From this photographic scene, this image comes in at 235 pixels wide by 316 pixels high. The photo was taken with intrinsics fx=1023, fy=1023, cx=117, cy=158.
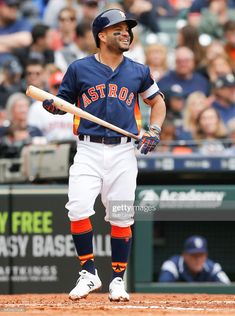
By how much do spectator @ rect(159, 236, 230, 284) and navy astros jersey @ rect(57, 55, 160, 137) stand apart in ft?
9.09

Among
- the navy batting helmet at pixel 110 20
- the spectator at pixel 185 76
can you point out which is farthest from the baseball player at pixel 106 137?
the spectator at pixel 185 76

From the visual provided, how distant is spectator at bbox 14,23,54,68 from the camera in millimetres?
12359

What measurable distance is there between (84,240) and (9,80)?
5.42 meters

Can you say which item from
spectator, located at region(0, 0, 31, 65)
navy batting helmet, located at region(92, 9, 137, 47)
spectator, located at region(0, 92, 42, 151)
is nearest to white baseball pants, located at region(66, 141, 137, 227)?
navy batting helmet, located at region(92, 9, 137, 47)

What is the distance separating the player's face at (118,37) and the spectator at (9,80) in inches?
197

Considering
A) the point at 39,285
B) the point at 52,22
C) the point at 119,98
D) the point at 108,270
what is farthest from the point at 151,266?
the point at 52,22

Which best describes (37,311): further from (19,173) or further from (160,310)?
(19,173)

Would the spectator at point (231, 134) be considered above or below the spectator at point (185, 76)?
below

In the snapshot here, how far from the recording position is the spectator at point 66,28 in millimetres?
12656

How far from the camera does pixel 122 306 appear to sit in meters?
6.48

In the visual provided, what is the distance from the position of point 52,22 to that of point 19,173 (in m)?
4.14

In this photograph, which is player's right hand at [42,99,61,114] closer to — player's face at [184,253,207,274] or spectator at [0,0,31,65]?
player's face at [184,253,207,274]

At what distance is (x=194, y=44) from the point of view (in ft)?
40.7

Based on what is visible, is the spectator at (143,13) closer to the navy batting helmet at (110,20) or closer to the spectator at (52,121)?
the spectator at (52,121)
